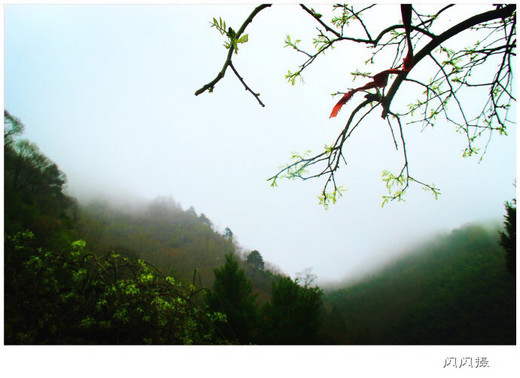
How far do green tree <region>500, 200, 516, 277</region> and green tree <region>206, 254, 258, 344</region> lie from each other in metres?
1.93

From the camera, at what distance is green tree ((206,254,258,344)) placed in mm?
2018

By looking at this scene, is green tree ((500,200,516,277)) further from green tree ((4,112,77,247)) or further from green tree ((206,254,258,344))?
green tree ((4,112,77,247))

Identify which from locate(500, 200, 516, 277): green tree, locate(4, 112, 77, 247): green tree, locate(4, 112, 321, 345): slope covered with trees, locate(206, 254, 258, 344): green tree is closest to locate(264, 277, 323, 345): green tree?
locate(4, 112, 321, 345): slope covered with trees

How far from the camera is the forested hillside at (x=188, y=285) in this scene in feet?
3.51

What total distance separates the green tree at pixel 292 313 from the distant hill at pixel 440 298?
174 millimetres

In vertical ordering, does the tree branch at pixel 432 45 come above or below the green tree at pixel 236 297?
above

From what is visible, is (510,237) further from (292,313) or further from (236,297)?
(236,297)

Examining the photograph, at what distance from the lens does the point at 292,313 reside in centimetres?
186

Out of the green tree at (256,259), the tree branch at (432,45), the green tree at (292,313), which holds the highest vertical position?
the tree branch at (432,45)

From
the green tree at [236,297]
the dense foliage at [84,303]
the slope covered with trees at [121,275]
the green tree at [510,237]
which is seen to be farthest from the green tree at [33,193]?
the green tree at [510,237]

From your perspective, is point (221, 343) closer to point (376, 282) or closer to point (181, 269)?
point (181, 269)

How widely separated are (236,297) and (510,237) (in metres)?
2.16

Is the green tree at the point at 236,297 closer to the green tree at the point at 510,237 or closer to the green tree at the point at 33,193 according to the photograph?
the green tree at the point at 33,193
